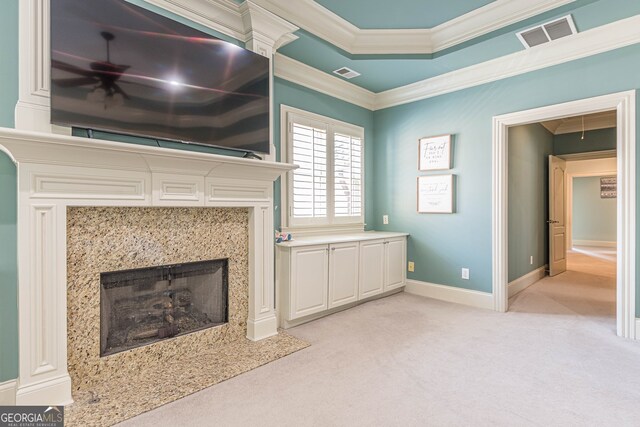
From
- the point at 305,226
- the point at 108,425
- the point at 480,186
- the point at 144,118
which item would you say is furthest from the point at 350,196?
the point at 108,425

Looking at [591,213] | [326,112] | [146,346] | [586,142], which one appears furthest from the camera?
[591,213]

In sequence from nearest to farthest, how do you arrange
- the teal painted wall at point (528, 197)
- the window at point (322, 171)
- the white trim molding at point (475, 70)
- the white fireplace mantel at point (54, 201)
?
the white fireplace mantel at point (54, 201) → the white trim molding at point (475, 70) → the window at point (322, 171) → the teal painted wall at point (528, 197)

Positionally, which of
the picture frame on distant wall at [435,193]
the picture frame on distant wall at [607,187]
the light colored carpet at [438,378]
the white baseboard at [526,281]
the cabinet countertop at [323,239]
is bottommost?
the light colored carpet at [438,378]

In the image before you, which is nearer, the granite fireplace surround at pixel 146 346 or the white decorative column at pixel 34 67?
the white decorative column at pixel 34 67

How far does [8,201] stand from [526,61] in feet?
14.7

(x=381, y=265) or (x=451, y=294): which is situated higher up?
(x=381, y=265)

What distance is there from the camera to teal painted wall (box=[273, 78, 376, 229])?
Answer: 344 centimetres

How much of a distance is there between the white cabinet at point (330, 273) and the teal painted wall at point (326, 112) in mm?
493

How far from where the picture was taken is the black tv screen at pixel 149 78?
190 centimetres

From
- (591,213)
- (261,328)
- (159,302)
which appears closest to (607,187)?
(591,213)

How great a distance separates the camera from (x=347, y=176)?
4309 millimetres

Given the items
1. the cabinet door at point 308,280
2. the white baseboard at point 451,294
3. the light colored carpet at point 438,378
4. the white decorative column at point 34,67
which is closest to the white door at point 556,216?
the light colored carpet at point 438,378

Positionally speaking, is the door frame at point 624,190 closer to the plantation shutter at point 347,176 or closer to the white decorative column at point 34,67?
the plantation shutter at point 347,176

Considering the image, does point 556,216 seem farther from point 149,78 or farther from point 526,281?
point 149,78
